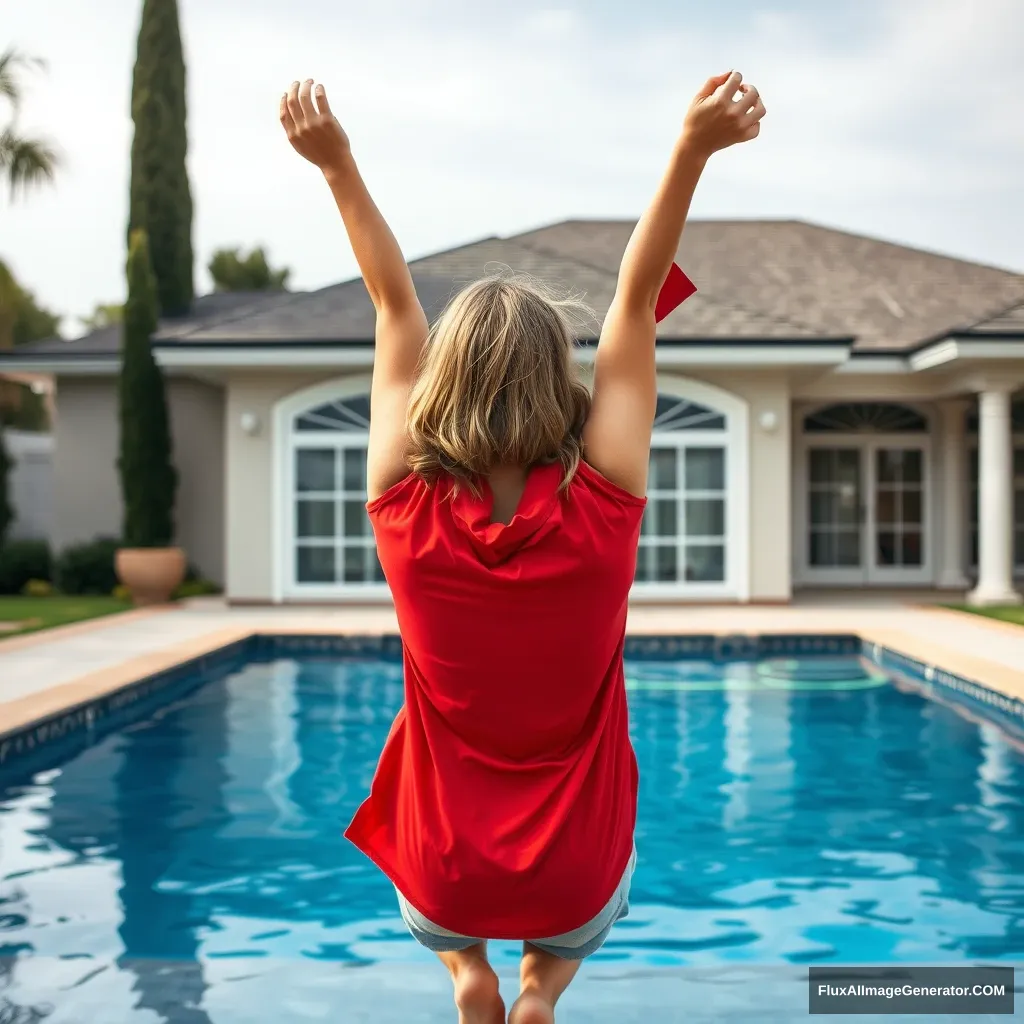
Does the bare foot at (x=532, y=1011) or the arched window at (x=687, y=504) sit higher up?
the arched window at (x=687, y=504)

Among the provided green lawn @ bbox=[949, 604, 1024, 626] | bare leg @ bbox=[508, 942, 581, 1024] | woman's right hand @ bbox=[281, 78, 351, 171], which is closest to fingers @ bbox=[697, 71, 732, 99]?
woman's right hand @ bbox=[281, 78, 351, 171]

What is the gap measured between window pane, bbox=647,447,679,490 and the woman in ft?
39.5

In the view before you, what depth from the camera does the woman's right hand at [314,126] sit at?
1.45m

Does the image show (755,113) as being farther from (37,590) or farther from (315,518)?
(37,590)

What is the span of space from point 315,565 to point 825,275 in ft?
27.3

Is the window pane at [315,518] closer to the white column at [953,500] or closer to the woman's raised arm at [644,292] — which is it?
the white column at [953,500]

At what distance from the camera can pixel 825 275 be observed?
54.5ft

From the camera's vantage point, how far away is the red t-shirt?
1332mm

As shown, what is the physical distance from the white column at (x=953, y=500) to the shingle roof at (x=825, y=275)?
1.37m

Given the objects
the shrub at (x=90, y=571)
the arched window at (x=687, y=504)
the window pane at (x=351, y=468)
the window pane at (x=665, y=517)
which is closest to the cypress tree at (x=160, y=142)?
the shrub at (x=90, y=571)

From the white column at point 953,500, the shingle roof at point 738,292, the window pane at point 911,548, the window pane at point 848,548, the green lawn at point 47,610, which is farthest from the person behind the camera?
the window pane at point 848,548

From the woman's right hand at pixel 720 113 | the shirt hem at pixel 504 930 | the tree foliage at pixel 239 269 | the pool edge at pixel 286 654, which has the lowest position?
the pool edge at pixel 286 654

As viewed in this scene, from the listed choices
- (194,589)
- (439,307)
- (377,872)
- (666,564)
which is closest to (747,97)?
(377,872)

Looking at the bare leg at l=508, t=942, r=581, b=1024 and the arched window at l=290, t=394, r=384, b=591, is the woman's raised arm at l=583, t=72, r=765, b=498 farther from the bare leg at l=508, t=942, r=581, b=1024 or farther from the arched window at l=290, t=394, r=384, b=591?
the arched window at l=290, t=394, r=384, b=591
